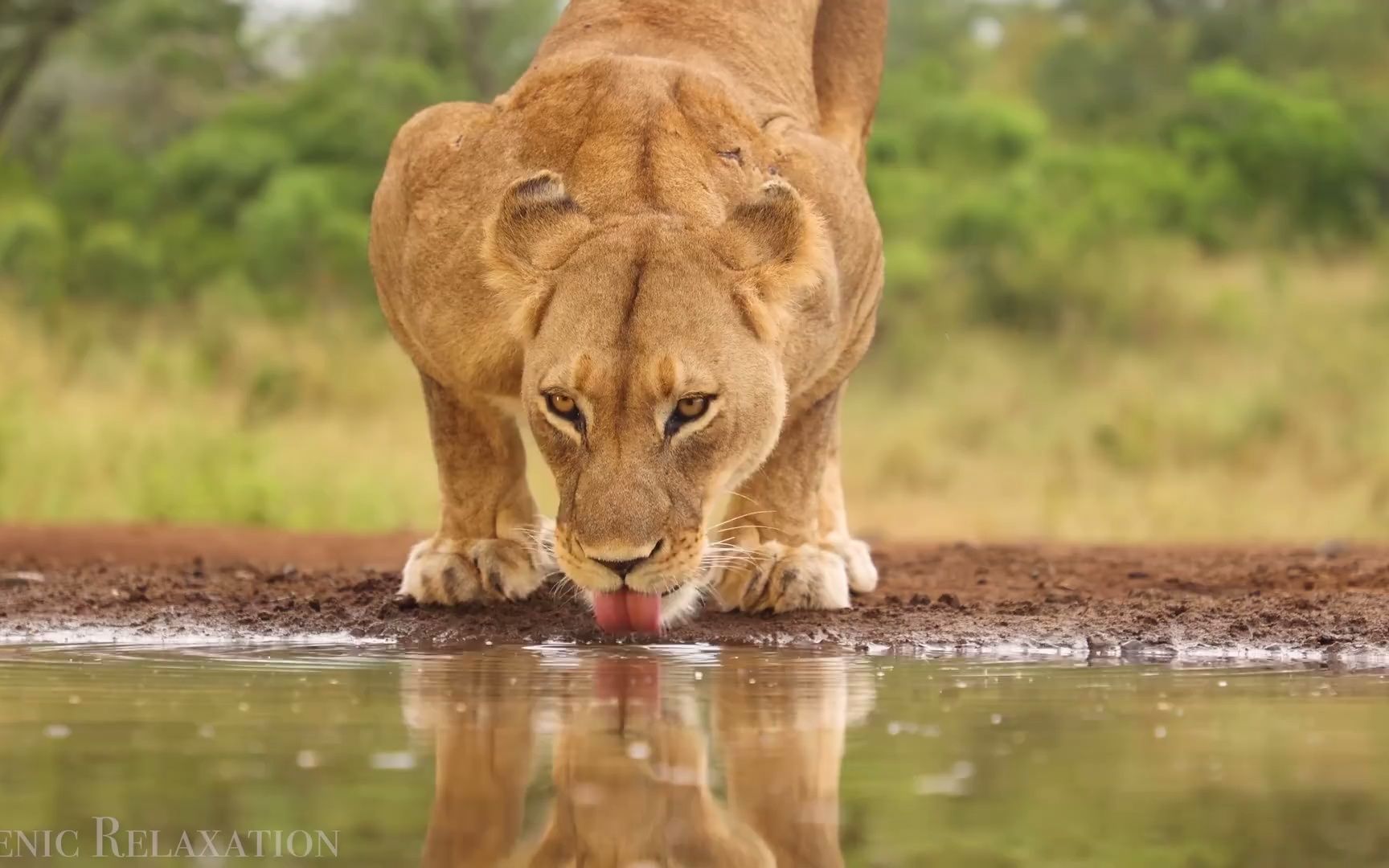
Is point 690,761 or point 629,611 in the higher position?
point 629,611

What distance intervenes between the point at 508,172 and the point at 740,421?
3.32 feet

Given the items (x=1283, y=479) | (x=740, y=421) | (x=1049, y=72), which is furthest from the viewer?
(x=1049, y=72)

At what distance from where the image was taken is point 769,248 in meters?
5.49

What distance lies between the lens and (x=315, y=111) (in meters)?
20.8

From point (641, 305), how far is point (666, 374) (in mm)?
210

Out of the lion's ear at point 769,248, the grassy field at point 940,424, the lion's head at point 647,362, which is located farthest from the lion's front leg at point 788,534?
the grassy field at point 940,424

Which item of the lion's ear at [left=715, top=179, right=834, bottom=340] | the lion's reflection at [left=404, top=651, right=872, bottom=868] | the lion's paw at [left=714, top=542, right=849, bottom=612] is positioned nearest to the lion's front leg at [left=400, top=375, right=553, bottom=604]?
the lion's paw at [left=714, top=542, right=849, bottom=612]

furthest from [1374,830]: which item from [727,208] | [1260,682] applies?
[727,208]

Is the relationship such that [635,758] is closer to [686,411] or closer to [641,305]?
[686,411]

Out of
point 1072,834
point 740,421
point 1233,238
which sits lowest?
point 1072,834

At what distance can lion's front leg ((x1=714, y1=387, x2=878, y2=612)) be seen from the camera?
6.27 m

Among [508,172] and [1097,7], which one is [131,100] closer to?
[1097,7]

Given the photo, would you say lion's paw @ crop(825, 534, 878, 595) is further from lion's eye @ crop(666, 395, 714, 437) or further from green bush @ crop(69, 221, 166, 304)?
green bush @ crop(69, 221, 166, 304)

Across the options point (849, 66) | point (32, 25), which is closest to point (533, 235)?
point (849, 66)
